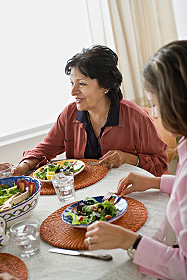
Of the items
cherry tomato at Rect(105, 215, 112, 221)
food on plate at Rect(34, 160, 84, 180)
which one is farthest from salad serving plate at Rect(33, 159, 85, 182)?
cherry tomato at Rect(105, 215, 112, 221)

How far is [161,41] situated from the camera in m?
3.66

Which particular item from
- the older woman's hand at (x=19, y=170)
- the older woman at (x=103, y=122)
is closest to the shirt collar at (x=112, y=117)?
the older woman at (x=103, y=122)

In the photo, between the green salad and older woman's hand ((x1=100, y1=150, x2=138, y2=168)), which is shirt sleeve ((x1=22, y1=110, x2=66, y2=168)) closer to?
older woman's hand ((x1=100, y1=150, x2=138, y2=168))

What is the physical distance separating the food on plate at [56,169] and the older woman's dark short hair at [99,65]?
1.63ft

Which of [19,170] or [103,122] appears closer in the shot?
[19,170]

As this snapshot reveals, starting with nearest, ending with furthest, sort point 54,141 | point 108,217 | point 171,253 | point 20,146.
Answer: point 171,253
point 108,217
point 54,141
point 20,146

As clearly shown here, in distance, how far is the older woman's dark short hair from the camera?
2123mm

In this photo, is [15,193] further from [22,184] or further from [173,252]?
[173,252]

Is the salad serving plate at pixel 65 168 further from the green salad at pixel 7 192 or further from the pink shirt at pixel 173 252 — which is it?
the pink shirt at pixel 173 252

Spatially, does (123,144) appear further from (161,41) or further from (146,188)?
(161,41)

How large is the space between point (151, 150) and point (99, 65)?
0.57 m

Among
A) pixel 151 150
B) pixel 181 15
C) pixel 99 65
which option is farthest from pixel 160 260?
pixel 181 15

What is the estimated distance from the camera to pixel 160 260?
1046 millimetres

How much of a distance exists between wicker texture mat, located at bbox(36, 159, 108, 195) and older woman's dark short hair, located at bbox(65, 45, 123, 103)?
50 centimetres
